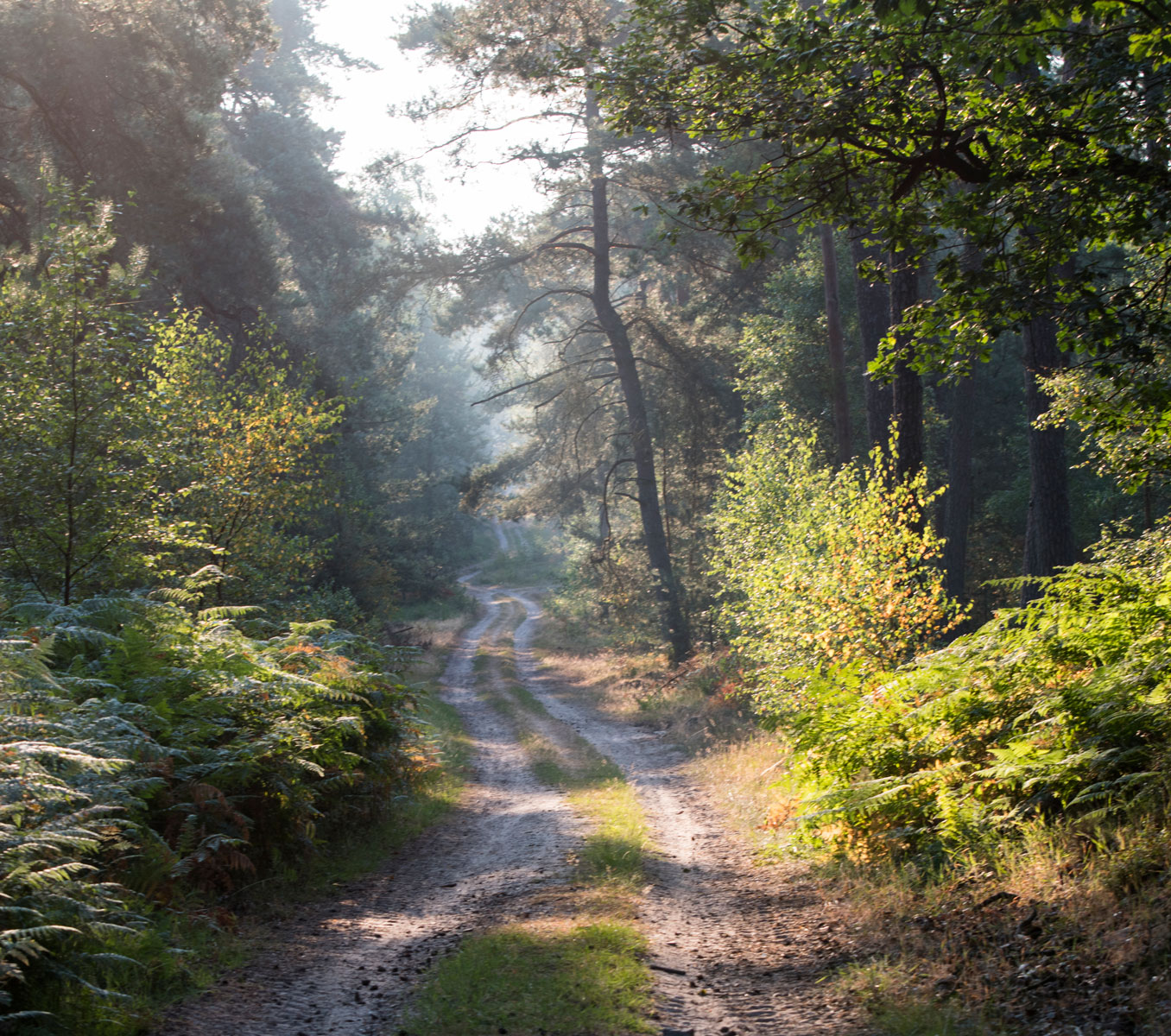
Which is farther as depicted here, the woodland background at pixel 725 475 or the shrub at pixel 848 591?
the shrub at pixel 848 591

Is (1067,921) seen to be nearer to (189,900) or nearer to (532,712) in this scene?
(189,900)

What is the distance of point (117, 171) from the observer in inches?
647

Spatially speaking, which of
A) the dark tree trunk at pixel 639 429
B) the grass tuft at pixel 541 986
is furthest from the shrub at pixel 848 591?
the dark tree trunk at pixel 639 429

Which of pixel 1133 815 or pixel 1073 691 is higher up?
pixel 1073 691

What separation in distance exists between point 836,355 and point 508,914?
15402mm

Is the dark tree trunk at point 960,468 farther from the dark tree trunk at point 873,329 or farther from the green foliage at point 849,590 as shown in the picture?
the green foliage at point 849,590

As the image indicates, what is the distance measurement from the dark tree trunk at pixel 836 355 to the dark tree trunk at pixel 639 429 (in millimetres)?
6904

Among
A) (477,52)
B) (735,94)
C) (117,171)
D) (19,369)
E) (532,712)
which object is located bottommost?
(532,712)

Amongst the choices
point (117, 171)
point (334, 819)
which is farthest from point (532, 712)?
point (117, 171)

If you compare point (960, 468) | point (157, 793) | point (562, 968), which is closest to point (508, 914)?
point (562, 968)

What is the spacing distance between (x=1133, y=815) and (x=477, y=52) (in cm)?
1983

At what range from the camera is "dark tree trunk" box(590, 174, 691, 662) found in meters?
25.4

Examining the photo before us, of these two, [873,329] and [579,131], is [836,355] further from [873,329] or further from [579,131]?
[579,131]

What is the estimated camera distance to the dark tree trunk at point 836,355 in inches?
766
